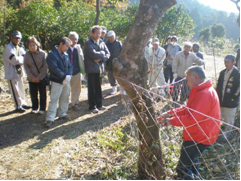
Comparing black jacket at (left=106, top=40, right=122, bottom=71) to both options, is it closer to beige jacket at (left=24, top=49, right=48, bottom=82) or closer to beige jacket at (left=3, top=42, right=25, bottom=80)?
beige jacket at (left=24, top=49, right=48, bottom=82)

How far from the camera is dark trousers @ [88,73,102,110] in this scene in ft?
16.4

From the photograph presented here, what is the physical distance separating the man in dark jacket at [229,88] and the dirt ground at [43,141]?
83.9 inches

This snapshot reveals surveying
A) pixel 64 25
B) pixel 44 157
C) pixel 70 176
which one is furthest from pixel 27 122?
pixel 64 25

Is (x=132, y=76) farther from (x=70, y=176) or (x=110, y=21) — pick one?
(x=110, y=21)

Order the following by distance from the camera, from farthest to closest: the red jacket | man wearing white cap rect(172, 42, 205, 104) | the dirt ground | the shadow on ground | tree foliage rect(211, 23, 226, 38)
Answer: tree foliage rect(211, 23, 226, 38) → man wearing white cap rect(172, 42, 205, 104) → the shadow on ground → the dirt ground → the red jacket

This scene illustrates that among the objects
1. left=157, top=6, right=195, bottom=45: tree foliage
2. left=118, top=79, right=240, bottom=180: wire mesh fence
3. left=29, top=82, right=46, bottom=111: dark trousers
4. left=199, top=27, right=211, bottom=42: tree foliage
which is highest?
left=199, top=27, right=211, bottom=42: tree foliage

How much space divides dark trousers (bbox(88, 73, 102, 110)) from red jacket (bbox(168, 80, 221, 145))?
278 cm

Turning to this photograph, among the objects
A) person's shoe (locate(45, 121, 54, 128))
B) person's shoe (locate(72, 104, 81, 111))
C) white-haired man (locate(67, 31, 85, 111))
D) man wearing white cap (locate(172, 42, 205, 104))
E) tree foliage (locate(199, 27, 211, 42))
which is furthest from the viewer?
tree foliage (locate(199, 27, 211, 42))

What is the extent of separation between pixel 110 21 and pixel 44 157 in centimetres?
887

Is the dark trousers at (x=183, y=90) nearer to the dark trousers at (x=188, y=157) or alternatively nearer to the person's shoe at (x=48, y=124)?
the dark trousers at (x=188, y=157)

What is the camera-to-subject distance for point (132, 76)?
8.49 ft

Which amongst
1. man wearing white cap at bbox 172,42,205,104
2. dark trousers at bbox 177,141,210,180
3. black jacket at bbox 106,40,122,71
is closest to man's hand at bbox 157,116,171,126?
dark trousers at bbox 177,141,210,180

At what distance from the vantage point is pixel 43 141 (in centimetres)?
375

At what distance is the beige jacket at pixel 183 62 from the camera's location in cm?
541
